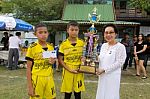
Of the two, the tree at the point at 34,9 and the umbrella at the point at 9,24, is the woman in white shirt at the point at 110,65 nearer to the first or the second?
the umbrella at the point at 9,24

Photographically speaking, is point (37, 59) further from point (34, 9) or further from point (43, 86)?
point (34, 9)

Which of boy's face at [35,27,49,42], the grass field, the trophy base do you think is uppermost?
boy's face at [35,27,49,42]

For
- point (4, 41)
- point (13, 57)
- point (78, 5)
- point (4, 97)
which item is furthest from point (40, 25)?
point (78, 5)

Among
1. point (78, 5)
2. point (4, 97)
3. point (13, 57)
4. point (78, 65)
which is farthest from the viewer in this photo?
point (78, 5)

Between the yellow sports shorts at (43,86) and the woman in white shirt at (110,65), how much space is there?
76 centimetres

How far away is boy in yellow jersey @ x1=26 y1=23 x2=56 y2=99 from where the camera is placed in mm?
5156

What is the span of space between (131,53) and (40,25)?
426 inches

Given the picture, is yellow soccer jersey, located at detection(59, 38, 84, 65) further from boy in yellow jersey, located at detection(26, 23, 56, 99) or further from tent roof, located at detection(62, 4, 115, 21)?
tent roof, located at detection(62, 4, 115, 21)

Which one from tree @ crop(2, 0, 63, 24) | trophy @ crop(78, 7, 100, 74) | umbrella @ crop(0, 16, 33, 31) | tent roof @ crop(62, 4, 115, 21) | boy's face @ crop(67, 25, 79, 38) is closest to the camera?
trophy @ crop(78, 7, 100, 74)

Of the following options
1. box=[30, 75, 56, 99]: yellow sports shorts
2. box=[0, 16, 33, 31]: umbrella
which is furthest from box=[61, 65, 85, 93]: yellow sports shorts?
box=[0, 16, 33, 31]: umbrella

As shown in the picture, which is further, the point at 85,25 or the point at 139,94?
the point at 85,25

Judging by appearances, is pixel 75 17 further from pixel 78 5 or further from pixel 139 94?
pixel 139 94

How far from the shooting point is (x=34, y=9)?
30.6 m

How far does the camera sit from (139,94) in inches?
364
